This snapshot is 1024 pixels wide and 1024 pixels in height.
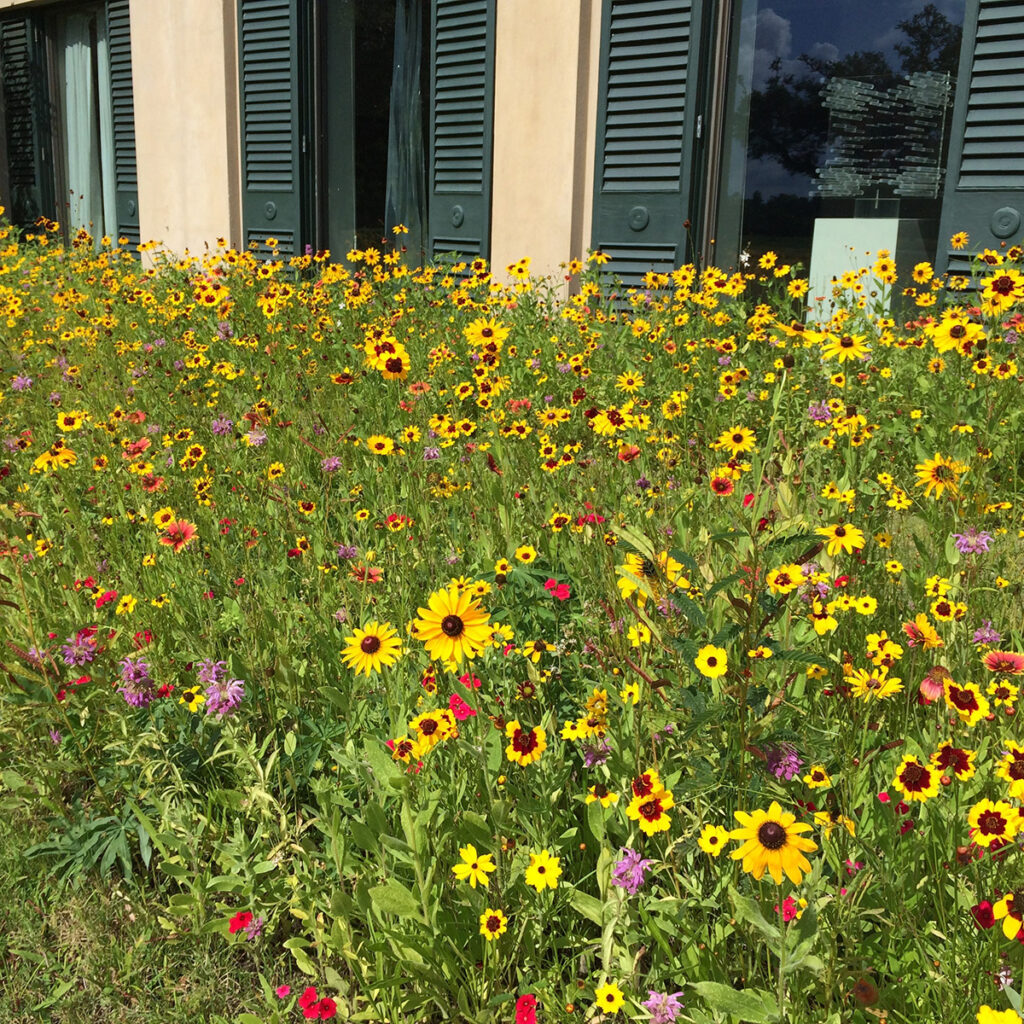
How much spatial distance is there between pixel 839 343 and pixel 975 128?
264cm

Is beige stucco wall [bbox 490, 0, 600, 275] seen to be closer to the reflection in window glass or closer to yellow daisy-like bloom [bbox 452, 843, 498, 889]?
the reflection in window glass

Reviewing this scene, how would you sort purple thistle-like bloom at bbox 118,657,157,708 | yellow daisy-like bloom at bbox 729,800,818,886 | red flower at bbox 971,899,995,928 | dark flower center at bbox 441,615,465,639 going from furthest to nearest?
1. purple thistle-like bloom at bbox 118,657,157,708
2. dark flower center at bbox 441,615,465,639
3. red flower at bbox 971,899,995,928
4. yellow daisy-like bloom at bbox 729,800,818,886

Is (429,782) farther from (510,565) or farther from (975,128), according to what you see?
(975,128)

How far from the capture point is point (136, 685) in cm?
177

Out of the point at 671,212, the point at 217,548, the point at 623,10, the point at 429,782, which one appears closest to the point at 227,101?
the point at 623,10

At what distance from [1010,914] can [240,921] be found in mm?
1110

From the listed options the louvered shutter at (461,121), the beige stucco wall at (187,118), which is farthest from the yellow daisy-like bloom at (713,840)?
the beige stucco wall at (187,118)

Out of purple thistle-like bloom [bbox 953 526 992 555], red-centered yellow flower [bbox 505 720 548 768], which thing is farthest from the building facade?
red-centered yellow flower [bbox 505 720 548 768]

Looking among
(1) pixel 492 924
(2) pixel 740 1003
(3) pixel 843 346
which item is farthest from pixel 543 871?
(3) pixel 843 346

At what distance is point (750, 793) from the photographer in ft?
4.83

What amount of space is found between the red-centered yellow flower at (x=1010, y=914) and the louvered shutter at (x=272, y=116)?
7896 millimetres

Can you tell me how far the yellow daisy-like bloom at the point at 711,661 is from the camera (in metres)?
1.25

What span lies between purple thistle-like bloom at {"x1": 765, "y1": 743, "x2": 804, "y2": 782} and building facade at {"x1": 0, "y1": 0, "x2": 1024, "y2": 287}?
14.0ft

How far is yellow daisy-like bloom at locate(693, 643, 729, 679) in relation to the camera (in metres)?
1.25
